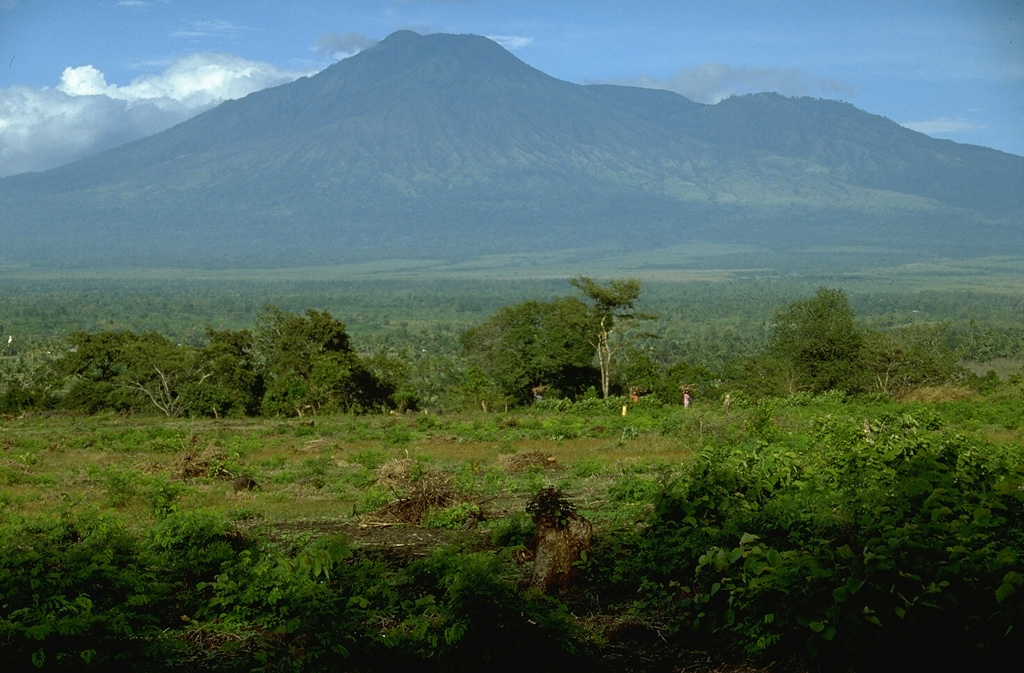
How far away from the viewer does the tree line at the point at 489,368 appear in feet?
91.4

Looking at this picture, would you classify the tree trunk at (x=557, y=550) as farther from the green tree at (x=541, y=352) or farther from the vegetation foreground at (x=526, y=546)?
the green tree at (x=541, y=352)

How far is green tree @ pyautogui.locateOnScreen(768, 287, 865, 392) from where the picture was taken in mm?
29828

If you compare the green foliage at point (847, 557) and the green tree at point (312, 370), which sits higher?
the green foliage at point (847, 557)

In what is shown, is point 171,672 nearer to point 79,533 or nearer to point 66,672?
point 66,672

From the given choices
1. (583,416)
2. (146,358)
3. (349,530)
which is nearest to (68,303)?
(146,358)

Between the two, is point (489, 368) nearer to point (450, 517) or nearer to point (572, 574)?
point (450, 517)

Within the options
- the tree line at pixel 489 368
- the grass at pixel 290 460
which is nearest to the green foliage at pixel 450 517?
the grass at pixel 290 460

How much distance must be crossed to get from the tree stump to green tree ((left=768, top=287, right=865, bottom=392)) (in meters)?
22.5

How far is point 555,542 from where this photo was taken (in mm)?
8180

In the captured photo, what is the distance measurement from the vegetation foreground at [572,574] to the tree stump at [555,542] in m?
0.08

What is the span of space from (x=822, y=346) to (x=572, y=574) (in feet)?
77.5

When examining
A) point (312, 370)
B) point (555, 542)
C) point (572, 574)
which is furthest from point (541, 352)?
point (572, 574)

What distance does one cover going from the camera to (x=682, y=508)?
8.34 metres

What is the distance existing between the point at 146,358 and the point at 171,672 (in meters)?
22.6
